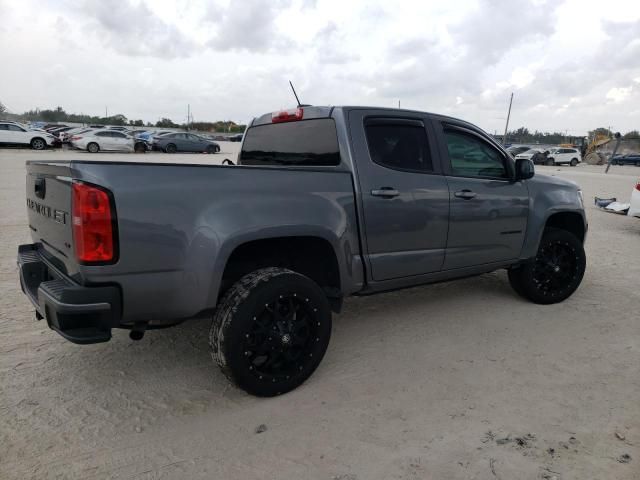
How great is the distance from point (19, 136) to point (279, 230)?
28469mm

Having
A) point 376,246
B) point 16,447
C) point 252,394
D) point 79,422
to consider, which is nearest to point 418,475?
point 252,394

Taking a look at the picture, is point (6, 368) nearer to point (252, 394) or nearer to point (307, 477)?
point (252, 394)

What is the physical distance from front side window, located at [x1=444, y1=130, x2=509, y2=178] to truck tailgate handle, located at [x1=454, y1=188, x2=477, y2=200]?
165 mm

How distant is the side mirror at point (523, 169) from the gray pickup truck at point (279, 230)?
0.04 ft

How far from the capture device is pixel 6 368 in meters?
3.21

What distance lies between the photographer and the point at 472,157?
421 centimetres

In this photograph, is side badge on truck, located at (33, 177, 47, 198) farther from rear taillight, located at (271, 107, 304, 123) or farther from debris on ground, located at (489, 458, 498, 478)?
debris on ground, located at (489, 458, 498, 478)

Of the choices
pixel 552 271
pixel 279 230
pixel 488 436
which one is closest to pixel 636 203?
pixel 552 271

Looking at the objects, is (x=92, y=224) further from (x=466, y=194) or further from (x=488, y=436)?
(x=466, y=194)

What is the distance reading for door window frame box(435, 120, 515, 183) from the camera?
395cm

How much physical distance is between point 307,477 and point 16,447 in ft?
4.91

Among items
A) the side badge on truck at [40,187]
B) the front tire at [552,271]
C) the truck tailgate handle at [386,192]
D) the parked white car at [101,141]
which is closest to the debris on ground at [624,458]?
the truck tailgate handle at [386,192]

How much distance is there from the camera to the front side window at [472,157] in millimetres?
4051

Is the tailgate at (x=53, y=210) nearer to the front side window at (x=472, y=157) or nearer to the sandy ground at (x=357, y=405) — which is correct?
the sandy ground at (x=357, y=405)
